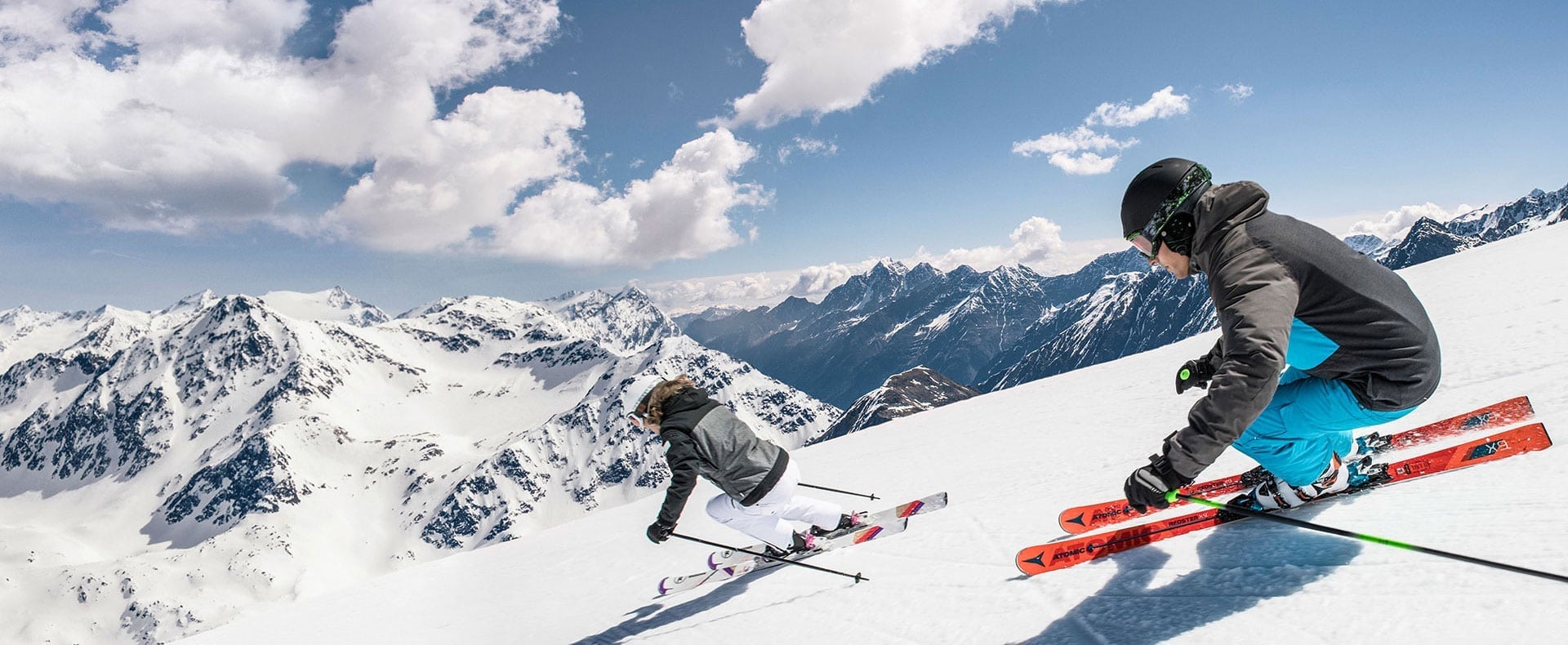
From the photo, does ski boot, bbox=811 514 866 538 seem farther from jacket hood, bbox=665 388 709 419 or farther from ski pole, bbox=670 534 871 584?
jacket hood, bbox=665 388 709 419

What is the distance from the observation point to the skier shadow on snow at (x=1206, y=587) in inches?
143

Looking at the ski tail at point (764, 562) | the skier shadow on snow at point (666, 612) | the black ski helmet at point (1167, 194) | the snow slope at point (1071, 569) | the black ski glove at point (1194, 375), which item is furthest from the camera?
the ski tail at point (764, 562)

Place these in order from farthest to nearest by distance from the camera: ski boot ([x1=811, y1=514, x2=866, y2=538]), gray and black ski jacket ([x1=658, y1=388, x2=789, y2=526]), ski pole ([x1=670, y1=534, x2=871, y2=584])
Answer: ski boot ([x1=811, y1=514, x2=866, y2=538]) → gray and black ski jacket ([x1=658, y1=388, x2=789, y2=526]) → ski pole ([x1=670, y1=534, x2=871, y2=584])

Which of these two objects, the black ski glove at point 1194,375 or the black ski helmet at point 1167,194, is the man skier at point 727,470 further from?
the black ski helmet at point 1167,194

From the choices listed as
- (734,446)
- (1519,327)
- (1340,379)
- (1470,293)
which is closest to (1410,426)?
(1340,379)

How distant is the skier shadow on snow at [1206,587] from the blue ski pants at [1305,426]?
17.5 inches

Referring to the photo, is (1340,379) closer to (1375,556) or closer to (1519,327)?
(1375,556)

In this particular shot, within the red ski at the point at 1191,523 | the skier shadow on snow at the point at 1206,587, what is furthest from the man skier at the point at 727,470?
the skier shadow on snow at the point at 1206,587

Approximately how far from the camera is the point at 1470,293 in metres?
12.2

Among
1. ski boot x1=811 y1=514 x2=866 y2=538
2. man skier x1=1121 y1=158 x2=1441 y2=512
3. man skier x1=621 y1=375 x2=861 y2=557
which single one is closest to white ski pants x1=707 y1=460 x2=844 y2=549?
man skier x1=621 y1=375 x2=861 y2=557

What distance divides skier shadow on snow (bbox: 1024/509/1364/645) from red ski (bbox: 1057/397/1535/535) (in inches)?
27.2

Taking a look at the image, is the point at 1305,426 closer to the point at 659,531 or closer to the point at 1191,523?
the point at 1191,523

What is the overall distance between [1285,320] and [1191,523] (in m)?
2.12

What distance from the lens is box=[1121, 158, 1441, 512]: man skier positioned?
3.24 metres
